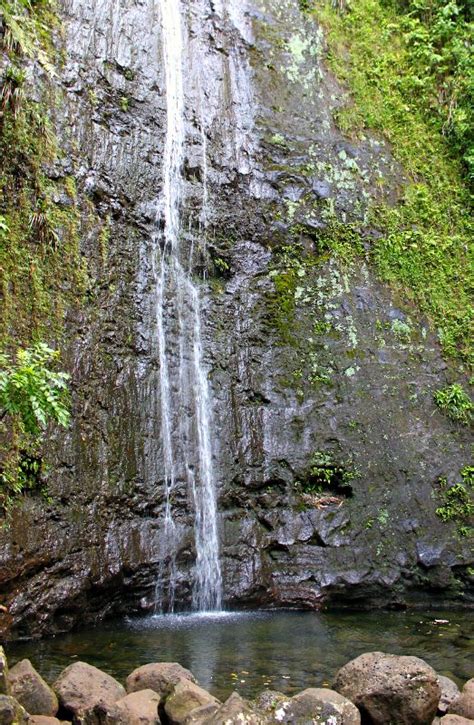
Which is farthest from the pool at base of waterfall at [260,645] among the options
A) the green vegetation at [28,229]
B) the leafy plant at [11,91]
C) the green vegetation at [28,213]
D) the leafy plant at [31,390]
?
the leafy plant at [11,91]

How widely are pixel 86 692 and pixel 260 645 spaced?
7.73 ft

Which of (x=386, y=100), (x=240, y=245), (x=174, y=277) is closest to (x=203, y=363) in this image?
(x=174, y=277)

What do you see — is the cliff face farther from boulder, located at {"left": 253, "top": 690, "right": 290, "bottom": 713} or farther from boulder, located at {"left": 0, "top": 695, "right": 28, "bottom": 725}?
boulder, located at {"left": 253, "top": 690, "right": 290, "bottom": 713}

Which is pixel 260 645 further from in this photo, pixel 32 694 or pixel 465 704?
pixel 32 694

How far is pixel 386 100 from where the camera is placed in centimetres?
1158

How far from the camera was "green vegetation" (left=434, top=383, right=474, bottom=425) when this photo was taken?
8.79 m

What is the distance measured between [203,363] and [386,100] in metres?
6.18

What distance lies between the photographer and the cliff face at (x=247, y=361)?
7152 millimetres

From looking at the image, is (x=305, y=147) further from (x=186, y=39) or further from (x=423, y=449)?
(x=423, y=449)

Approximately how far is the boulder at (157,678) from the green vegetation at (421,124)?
20.9 feet

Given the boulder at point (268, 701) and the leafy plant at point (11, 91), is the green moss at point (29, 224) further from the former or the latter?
the boulder at point (268, 701)

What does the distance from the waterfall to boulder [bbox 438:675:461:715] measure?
3.39 metres

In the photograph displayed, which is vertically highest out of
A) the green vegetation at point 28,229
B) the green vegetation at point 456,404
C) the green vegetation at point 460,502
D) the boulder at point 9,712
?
the green vegetation at point 28,229

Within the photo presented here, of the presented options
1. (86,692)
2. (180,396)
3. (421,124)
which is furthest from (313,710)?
(421,124)
